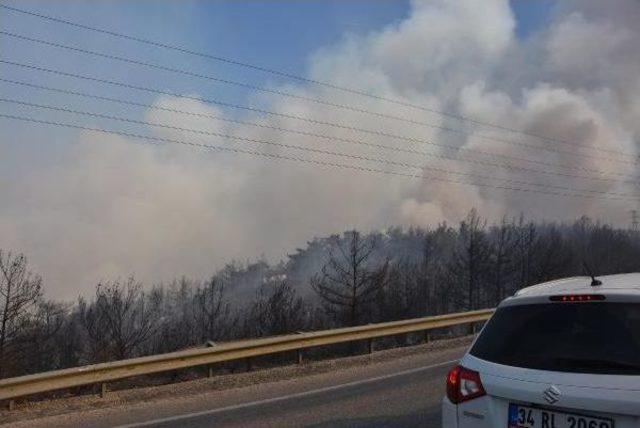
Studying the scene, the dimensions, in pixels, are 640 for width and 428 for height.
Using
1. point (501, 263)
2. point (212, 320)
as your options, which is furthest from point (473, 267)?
point (212, 320)

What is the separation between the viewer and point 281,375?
33.9ft

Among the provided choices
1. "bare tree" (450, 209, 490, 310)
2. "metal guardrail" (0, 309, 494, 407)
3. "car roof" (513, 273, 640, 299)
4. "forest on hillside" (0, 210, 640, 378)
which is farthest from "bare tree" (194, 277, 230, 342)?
"car roof" (513, 273, 640, 299)

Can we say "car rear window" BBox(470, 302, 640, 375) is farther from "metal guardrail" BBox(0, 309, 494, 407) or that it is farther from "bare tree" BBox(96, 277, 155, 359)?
"bare tree" BBox(96, 277, 155, 359)

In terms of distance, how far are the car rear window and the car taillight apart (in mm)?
120

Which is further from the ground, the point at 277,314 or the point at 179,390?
the point at 179,390

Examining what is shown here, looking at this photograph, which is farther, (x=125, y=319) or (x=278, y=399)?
(x=125, y=319)

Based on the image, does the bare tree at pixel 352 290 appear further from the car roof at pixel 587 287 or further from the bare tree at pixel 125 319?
the car roof at pixel 587 287

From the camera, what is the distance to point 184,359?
9516 mm

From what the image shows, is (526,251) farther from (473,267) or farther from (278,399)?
(278,399)

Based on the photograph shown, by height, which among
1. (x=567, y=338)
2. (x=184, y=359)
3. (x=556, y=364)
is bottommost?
(x=184, y=359)

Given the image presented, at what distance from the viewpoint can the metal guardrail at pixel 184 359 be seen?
7.78 meters

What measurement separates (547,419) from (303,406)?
5.04 m

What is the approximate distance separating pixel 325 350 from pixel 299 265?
450 feet

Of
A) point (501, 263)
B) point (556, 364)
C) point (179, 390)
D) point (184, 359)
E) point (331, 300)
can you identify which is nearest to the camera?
point (556, 364)
